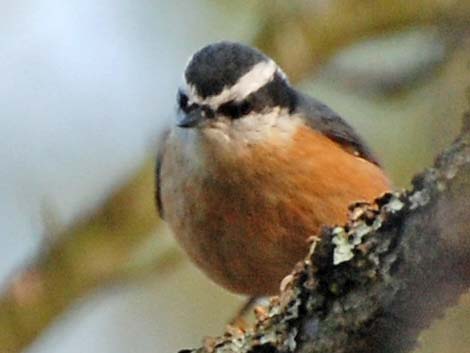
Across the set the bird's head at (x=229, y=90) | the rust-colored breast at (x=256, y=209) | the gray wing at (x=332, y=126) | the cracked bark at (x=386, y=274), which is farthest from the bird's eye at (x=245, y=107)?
the cracked bark at (x=386, y=274)

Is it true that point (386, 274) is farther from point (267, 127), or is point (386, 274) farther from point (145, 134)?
point (145, 134)

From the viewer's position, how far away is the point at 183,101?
4.21m

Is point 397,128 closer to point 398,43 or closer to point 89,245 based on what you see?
point 398,43

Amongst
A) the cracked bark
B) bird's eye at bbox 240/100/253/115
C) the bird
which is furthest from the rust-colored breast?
the cracked bark

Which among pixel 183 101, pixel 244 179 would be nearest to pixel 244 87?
pixel 183 101

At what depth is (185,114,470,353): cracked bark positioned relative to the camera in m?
2.25

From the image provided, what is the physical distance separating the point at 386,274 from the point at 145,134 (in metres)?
3.30

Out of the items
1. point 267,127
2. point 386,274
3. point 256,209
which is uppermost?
point 267,127

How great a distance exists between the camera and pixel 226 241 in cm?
418

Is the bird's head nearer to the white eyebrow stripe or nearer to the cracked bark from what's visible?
the white eyebrow stripe

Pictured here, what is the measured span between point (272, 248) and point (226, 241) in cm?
17

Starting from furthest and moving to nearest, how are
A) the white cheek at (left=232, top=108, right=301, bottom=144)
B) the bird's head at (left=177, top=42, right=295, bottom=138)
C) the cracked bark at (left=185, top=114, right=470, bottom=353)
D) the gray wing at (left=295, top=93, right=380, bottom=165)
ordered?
the gray wing at (left=295, top=93, right=380, bottom=165)
the white cheek at (left=232, top=108, right=301, bottom=144)
the bird's head at (left=177, top=42, right=295, bottom=138)
the cracked bark at (left=185, top=114, right=470, bottom=353)

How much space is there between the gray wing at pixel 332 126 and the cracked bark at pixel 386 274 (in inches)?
69.9

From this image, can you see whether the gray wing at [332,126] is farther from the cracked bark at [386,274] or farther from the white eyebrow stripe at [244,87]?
the cracked bark at [386,274]
